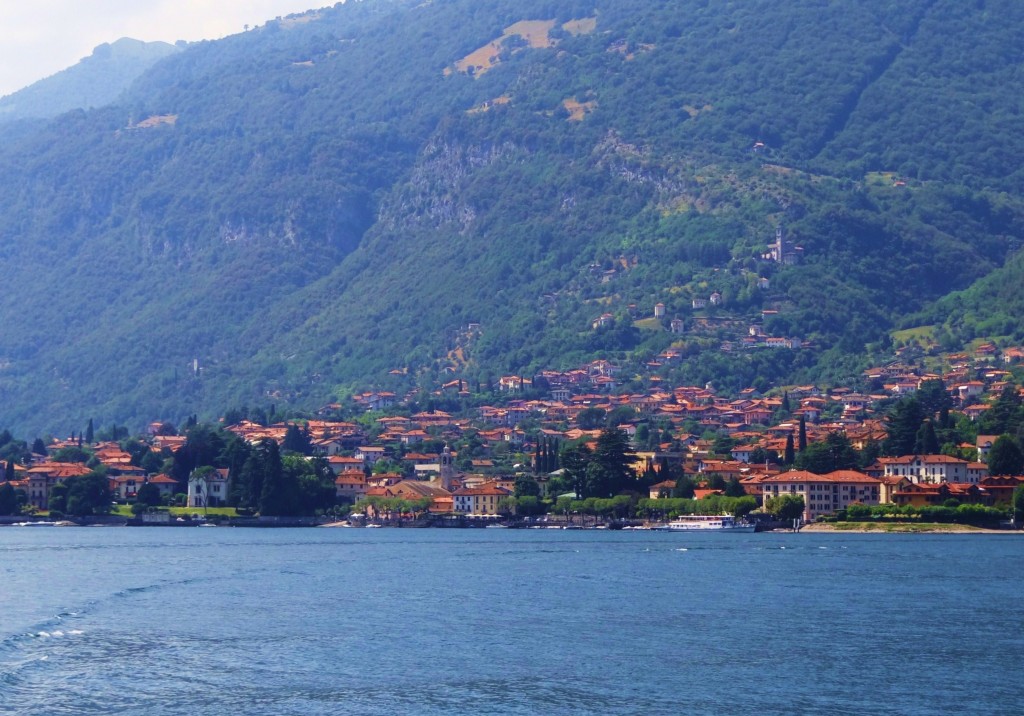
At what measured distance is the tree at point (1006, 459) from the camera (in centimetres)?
13388

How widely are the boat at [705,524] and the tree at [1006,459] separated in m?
16.3

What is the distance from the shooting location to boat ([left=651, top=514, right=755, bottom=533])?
5256 inches

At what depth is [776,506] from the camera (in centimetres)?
13488

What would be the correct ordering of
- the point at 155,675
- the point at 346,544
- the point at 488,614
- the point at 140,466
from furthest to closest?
the point at 140,466 → the point at 346,544 → the point at 488,614 → the point at 155,675

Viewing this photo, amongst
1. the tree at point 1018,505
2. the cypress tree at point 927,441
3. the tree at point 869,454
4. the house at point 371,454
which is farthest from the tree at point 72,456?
the tree at point 1018,505

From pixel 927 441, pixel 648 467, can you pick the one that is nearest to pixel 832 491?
pixel 927 441

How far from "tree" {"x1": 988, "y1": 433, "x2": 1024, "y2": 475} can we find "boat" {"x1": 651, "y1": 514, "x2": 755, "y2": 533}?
16335 millimetres

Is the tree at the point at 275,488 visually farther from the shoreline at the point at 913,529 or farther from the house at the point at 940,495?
the house at the point at 940,495

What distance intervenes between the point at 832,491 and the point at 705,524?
30.0ft

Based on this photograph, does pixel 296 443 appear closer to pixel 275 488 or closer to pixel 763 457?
pixel 275 488

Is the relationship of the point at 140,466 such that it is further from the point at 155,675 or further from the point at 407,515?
the point at 155,675

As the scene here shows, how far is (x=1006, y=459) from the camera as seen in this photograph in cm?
13388

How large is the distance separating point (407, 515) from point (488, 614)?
86542 millimetres

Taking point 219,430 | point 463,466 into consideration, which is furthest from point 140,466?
point 463,466
